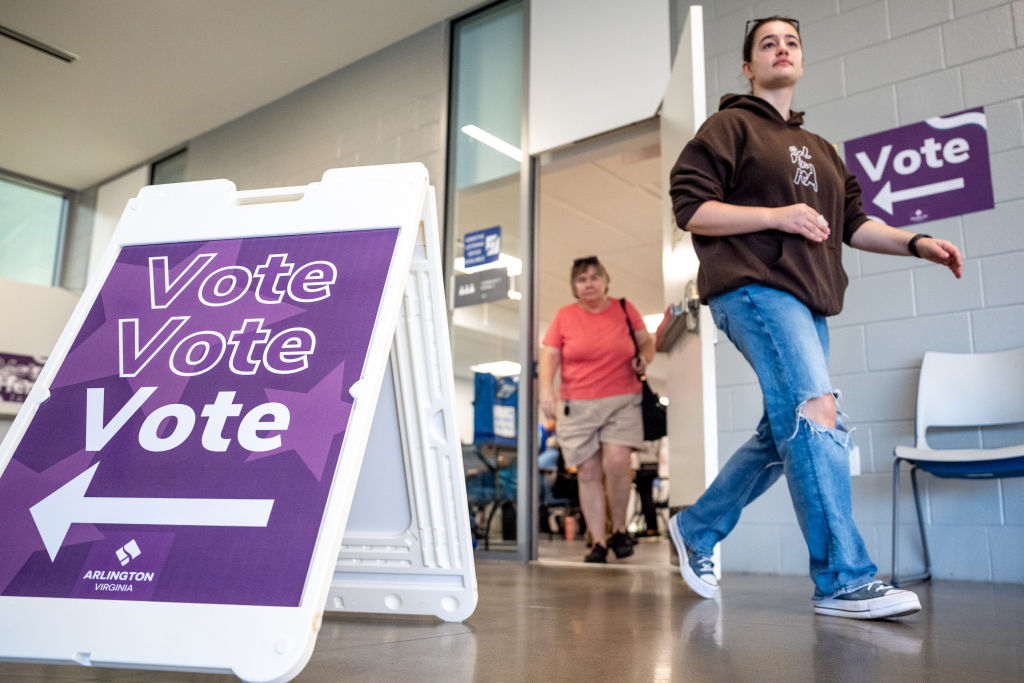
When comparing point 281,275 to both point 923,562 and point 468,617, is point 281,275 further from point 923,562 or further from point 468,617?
point 923,562

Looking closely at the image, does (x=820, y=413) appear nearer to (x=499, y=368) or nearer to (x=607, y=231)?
(x=499, y=368)

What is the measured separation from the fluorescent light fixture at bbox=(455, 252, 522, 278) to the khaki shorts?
77cm

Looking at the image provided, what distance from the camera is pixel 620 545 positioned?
11.8 feet

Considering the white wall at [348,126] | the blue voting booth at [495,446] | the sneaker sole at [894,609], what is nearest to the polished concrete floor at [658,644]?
the sneaker sole at [894,609]

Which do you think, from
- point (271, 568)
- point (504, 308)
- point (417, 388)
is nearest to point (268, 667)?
point (271, 568)

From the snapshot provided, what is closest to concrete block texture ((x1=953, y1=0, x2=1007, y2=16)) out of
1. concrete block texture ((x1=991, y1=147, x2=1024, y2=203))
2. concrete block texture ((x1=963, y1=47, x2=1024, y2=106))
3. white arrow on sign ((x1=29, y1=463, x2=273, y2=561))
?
concrete block texture ((x1=963, y1=47, x2=1024, y2=106))

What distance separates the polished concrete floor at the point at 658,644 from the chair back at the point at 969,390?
0.68 meters

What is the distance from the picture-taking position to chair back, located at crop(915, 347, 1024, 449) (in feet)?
7.94

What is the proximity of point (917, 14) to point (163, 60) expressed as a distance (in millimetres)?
4336

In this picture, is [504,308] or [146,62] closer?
[504,308]

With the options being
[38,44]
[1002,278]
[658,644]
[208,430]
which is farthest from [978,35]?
[38,44]

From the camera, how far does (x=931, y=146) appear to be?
9.02 ft

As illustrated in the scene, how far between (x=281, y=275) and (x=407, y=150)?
12.1ft

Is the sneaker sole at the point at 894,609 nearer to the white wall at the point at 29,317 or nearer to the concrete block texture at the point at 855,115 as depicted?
the concrete block texture at the point at 855,115
